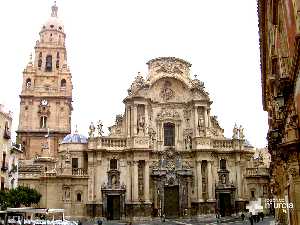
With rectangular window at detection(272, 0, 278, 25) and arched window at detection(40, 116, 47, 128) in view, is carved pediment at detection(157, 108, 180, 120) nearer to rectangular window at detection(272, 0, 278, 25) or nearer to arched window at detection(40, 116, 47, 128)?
arched window at detection(40, 116, 47, 128)

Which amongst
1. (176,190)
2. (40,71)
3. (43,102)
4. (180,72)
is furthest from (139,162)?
(40,71)

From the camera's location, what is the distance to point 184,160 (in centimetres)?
5022

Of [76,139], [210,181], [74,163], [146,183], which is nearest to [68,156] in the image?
[74,163]

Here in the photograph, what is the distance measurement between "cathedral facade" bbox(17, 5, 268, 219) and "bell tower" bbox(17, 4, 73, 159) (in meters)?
12.2

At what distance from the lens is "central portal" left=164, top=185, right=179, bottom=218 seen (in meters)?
49.0

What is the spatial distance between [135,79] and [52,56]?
25.3 m

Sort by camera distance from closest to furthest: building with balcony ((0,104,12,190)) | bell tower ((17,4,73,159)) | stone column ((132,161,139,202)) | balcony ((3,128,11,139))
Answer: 1. building with balcony ((0,104,12,190))
2. balcony ((3,128,11,139))
3. stone column ((132,161,139,202))
4. bell tower ((17,4,73,159))

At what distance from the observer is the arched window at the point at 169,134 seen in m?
50.8

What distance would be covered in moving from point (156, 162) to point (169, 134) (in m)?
3.74

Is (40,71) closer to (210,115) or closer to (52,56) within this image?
(52,56)

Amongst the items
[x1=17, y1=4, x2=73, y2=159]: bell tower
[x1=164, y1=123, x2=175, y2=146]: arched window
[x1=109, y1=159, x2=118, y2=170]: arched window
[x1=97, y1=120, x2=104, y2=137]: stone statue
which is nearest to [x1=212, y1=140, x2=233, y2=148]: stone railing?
[x1=164, y1=123, x2=175, y2=146]: arched window

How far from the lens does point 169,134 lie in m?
51.1

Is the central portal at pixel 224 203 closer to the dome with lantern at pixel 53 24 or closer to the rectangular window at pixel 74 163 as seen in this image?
the rectangular window at pixel 74 163

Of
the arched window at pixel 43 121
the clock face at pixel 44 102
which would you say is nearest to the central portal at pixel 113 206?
the arched window at pixel 43 121
